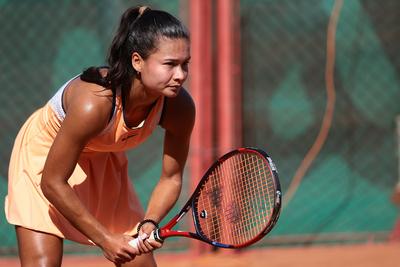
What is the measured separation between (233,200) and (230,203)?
2 cm

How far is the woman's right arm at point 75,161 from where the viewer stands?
2930mm

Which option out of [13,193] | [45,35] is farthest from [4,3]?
[13,193]

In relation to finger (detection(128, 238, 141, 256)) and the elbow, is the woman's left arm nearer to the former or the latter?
finger (detection(128, 238, 141, 256))

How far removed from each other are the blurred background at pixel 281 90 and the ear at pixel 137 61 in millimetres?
2576

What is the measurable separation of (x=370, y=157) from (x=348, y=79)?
0.60 meters

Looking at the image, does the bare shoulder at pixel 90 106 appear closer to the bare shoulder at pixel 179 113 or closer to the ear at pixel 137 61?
the ear at pixel 137 61

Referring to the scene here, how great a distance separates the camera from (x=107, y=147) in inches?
126

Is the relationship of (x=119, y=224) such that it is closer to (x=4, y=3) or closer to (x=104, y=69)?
Answer: (x=104, y=69)

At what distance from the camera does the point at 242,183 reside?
329cm

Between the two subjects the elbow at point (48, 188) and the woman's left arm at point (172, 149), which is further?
the woman's left arm at point (172, 149)

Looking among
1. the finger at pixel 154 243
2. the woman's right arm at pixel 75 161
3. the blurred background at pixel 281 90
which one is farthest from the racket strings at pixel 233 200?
the blurred background at pixel 281 90

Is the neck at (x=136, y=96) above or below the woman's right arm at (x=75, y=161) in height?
above

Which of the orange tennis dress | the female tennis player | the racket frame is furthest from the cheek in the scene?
the racket frame

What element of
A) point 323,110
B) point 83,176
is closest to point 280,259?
point 323,110
